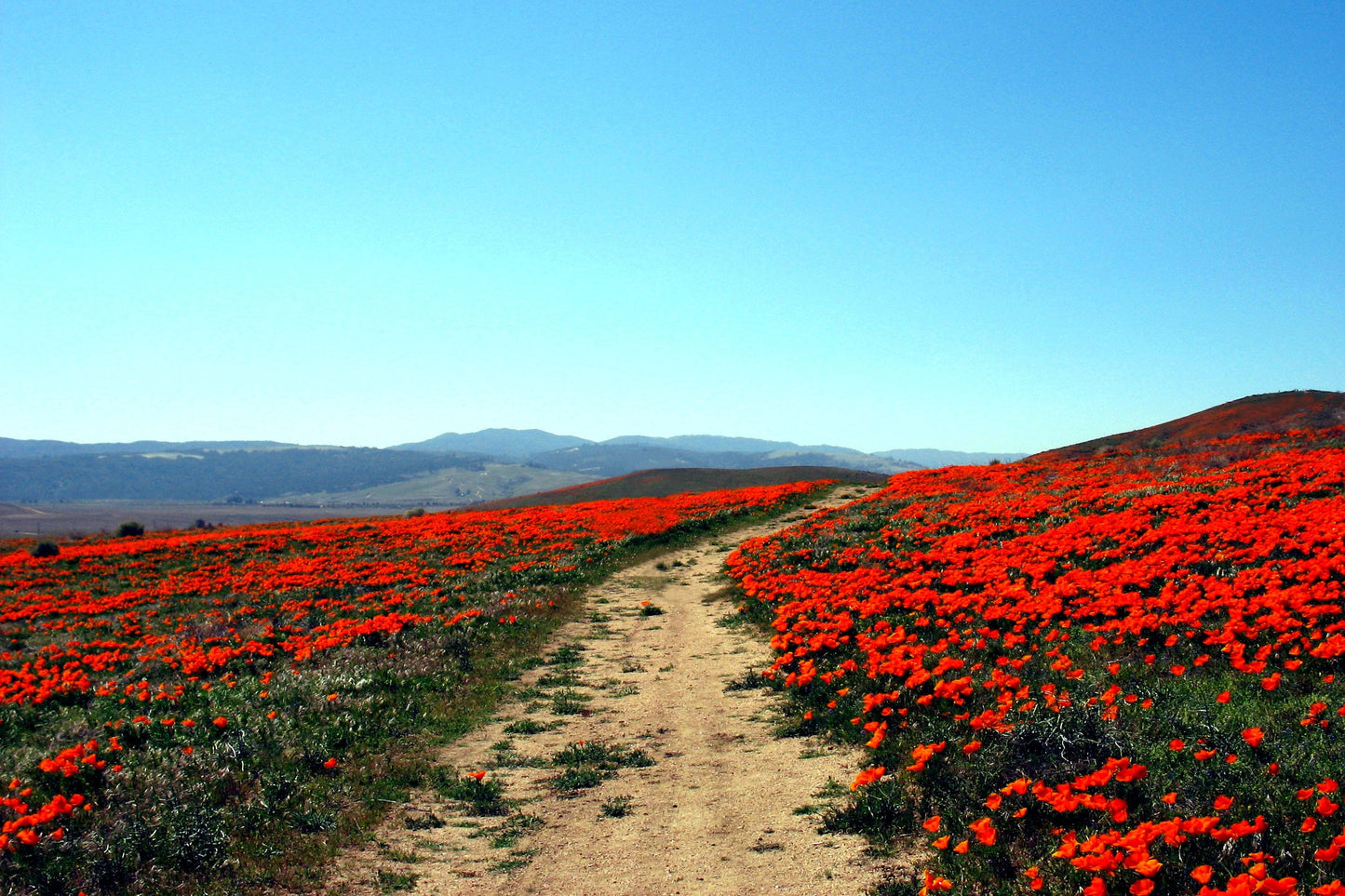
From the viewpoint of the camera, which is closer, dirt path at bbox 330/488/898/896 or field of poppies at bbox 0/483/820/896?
dirt path at bbox 330/488/898/896

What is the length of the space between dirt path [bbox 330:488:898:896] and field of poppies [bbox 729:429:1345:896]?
2.13 feet

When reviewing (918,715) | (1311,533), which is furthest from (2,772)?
(1311,533)

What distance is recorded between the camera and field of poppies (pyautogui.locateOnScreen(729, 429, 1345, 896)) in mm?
5004

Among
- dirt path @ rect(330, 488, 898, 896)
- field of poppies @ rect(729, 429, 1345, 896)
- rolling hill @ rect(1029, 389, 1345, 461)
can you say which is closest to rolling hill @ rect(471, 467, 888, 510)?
rolling hill @ rect(1029, 389, 1345, 461)

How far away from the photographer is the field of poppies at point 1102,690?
5004 millimetres

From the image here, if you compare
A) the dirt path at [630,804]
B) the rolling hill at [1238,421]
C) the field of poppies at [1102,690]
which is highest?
the rolling hill at [1238,421]

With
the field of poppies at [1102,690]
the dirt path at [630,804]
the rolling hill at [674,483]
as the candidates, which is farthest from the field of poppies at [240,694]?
the rolling hill at [674,483]

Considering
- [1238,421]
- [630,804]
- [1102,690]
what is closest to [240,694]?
[630,804]

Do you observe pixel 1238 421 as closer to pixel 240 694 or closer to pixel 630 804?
pixel 630 804

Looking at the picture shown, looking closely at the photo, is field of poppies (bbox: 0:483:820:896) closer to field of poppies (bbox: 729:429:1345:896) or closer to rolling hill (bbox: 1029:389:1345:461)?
field of poppies (bbox: 729:429:1345:896)

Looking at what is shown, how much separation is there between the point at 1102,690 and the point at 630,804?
16.3 ft

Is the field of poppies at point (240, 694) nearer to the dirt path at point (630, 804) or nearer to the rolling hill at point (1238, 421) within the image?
the dirt path at point (630, 804)

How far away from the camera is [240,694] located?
11406 millimetres

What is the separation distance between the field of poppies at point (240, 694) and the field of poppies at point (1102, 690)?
5282mm
